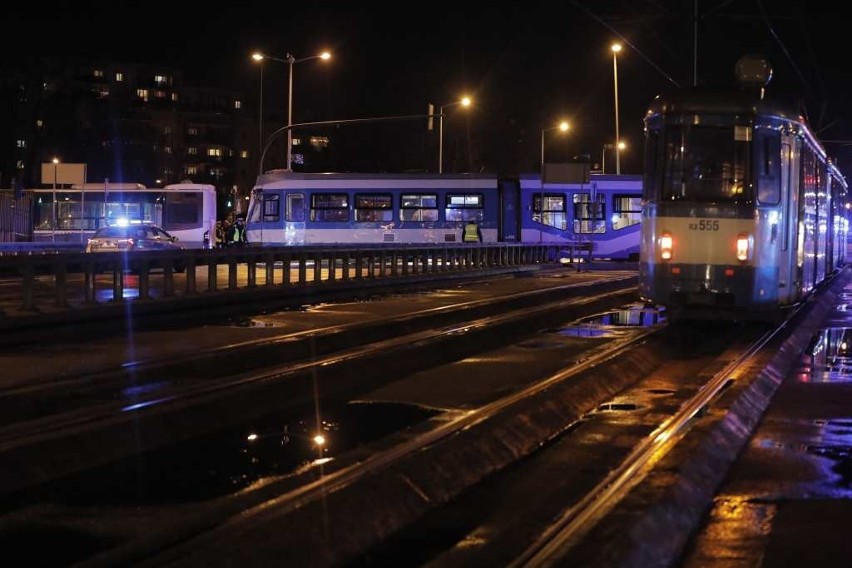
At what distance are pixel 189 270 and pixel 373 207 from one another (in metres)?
21.1

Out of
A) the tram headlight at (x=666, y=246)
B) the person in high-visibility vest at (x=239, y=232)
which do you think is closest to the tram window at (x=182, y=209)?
the person in high-visibility vest at (x=239, y=232)

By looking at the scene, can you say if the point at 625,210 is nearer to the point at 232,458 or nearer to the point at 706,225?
the point at 706,225

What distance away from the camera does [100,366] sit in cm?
1342

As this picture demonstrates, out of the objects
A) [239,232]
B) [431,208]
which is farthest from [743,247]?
[239,232]

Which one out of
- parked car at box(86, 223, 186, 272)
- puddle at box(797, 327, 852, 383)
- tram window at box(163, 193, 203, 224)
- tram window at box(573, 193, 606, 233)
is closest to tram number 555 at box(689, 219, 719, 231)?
puddle at box(797, 327, 852, 383)

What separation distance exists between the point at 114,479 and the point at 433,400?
4264mm

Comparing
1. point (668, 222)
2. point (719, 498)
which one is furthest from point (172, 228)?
point (719, 498)

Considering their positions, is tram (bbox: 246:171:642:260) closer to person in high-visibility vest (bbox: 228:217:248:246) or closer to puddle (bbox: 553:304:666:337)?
person in high-visibility vest (bbox: 228:217:248:246)

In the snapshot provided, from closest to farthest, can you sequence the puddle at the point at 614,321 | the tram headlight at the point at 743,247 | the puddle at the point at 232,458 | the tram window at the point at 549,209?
the puddle at the point at 232,458 → the tram headlight at the point at 743,247 → the puddle at the point at 614,321 → the tram window at the point at 549,209

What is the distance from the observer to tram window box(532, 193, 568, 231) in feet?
150

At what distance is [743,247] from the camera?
16750 millimetres

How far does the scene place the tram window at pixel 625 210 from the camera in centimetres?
4538

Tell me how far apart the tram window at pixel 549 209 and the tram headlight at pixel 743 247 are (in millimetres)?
29030

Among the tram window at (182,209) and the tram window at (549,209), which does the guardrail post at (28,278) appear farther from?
the tram window at (182,209)
